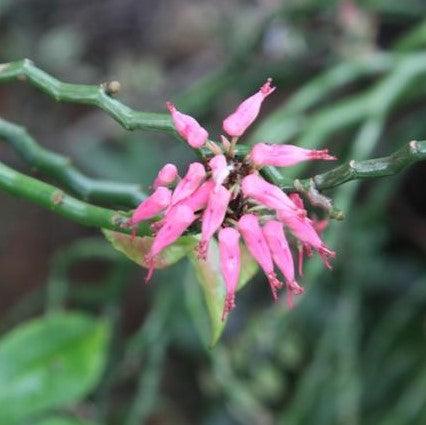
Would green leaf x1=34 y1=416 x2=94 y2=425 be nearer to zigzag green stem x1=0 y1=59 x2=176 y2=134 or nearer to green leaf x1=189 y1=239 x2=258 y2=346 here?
green leaf x1=189 y1=239 x2=258 y2=346

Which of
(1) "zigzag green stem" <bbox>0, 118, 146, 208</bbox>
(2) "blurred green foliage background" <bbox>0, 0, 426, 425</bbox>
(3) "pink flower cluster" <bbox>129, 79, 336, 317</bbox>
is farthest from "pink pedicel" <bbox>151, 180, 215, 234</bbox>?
(2) "blurred green foliage background" <bbox>0, 0, 426, 425</bbox>

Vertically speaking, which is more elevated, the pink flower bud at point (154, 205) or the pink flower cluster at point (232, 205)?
the pink flower bud at point (154, 205)

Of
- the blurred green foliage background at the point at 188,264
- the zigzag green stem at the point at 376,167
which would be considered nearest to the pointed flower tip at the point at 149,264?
the zigzag green stem at the point at 376,167

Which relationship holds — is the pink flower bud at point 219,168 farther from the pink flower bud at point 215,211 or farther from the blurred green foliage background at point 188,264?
the blurred green foliage background at point 188,264

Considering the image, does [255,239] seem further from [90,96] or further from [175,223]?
[90,96]

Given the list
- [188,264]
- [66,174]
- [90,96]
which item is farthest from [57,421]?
[90,96]

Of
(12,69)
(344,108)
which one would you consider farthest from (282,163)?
(344,108)

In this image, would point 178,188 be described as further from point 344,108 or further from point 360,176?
point 344,108
